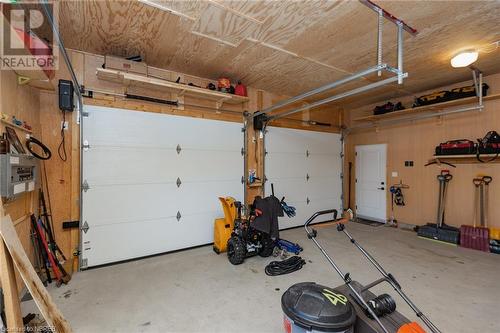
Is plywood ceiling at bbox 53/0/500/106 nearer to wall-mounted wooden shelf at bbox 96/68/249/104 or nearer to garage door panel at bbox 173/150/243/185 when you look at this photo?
wall-mounted wooden shelf at bbox 96/68/249/104

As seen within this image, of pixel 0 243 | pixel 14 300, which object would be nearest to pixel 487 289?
pixel 14 300

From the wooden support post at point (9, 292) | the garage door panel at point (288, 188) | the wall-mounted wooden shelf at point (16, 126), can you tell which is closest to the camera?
the wooden support post at point (9, 292)

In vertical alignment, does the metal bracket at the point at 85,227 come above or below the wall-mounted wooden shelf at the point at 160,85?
below

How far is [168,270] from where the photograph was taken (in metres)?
3.26

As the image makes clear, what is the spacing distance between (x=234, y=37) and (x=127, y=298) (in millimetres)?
3386

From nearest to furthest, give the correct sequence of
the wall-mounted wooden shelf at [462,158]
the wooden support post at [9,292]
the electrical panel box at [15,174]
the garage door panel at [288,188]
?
the wooden support post at [9,292] → the electrical panel box at [15,174] → the wall-mounted wooden shelf at [462,158] → the garage door panel at [288,188]

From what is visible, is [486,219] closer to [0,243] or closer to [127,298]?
[127,298]

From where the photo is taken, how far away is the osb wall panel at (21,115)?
2182 mm

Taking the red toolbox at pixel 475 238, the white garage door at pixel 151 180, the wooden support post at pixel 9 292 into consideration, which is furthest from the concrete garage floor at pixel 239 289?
the wooden support post at pixel 9 292

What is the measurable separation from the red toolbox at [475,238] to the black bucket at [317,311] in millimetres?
4193

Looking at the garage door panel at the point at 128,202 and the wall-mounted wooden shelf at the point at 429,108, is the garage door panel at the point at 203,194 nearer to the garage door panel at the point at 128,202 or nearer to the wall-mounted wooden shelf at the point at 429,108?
the garage door panel at the point at 128,202

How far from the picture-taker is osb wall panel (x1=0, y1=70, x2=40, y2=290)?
85.9 inches

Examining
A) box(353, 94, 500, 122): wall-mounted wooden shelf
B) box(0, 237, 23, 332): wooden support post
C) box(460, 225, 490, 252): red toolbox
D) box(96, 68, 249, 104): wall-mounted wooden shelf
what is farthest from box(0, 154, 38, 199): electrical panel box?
box(460, 225, 490, 252): red toolbox

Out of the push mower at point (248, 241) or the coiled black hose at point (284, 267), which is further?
the push mower at point (248, 241)
